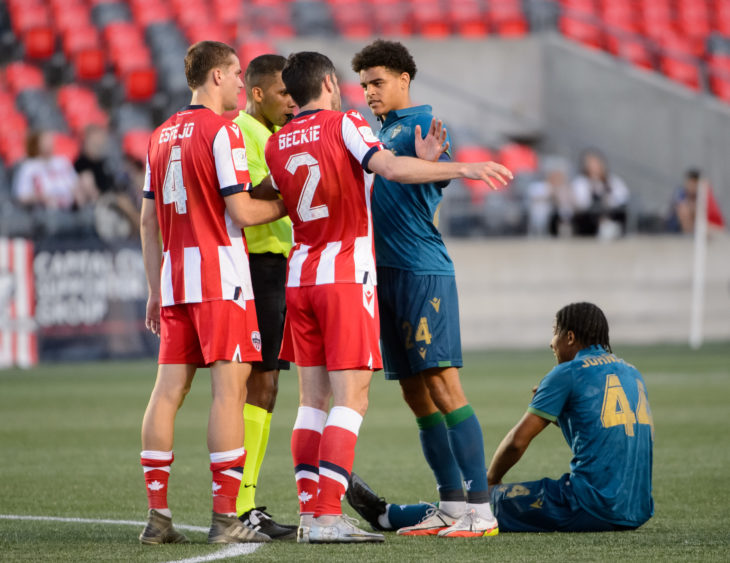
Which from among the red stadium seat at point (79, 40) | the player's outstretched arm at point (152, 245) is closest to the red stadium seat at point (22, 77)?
the red stadium seat at point (79, 40)

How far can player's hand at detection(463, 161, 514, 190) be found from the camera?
4934 mm

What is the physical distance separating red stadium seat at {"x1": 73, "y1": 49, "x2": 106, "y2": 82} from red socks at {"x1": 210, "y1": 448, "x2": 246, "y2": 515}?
17.5m

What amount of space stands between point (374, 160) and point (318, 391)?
109 centimetres

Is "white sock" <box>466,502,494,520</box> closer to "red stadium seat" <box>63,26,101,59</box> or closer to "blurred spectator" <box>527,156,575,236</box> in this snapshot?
"blurred spectator" <box>527,156,575,236</box>

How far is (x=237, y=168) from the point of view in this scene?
527 centimetres

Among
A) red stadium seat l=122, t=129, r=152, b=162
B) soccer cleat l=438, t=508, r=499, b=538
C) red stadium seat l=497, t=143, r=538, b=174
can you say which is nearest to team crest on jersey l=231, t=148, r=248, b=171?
soccer cleat l=438, t=508, r=499, b=538

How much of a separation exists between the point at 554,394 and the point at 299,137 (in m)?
1.61

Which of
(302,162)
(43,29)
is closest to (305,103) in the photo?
(302,162)

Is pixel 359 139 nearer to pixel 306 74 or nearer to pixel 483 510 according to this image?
pixel 306 74

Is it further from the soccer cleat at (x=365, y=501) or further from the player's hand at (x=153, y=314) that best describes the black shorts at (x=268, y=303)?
the soccer cleat at (x=365, y=501)

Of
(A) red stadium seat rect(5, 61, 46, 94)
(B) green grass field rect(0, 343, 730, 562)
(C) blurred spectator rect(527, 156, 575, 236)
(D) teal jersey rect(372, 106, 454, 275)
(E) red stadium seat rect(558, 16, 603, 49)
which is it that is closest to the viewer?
(B) green grass field rect(0, 343, 730, 562)

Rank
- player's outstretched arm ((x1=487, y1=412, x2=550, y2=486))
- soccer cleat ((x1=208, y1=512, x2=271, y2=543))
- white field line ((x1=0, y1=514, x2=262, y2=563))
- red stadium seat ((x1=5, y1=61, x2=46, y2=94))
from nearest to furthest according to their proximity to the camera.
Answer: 1. white field line ((x1=0, y1=514, x2=262, y2=563))
2. soccer cleat ((x1=208, y1=512, x2=271, y2=543))
3. player's outstretched arm ((x1=487, y1=412, x2=550, y2=486))
4. red stadium seat ((x1=5, y1=61, x2=46, y2=94))

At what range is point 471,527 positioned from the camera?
532cm

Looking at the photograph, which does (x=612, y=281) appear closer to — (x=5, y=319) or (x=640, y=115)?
(x=640, y=115)
